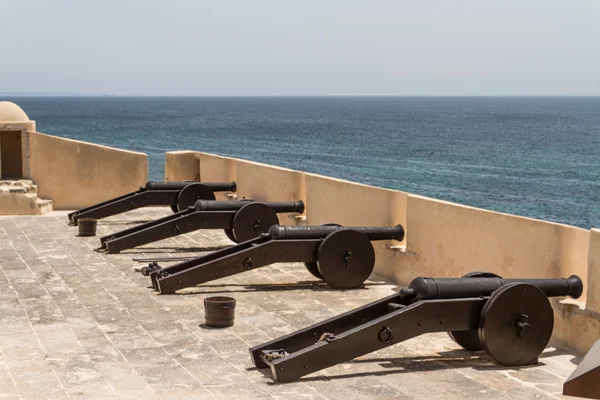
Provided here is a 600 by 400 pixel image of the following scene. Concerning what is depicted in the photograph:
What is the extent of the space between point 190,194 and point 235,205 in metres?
1.85

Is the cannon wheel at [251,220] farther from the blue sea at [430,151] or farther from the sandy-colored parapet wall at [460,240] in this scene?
the blue sea at [430,151]

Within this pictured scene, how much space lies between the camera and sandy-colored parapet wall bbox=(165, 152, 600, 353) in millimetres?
6625

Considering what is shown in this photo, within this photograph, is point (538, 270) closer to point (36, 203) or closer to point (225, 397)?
point (225, 397)

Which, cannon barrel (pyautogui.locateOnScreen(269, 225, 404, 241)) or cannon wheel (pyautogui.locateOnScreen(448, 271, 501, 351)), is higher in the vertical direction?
cannon barrel (pyautogui.locateOnScreen(269, 225, 404, 241))

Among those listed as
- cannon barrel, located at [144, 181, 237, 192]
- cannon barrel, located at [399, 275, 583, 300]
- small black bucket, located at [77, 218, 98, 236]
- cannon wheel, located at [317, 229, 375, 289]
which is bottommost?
small black bucket, located at [77, 218, 98, 236]

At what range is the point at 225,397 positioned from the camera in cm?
540

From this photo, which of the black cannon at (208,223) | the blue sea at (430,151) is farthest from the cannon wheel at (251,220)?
the blue sea at (430,151)

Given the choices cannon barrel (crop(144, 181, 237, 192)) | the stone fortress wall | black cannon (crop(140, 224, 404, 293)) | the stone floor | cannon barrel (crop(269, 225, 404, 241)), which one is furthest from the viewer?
cannon barrel (crop(144, 181, 237, 192))

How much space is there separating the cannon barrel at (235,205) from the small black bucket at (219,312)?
11.5 ft

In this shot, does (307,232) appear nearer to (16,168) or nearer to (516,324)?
(516,324)

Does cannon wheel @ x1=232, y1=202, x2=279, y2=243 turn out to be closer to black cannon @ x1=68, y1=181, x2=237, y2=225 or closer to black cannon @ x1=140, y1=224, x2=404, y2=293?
black cannon @ x1=140, y1=224, x2=404, y2=293

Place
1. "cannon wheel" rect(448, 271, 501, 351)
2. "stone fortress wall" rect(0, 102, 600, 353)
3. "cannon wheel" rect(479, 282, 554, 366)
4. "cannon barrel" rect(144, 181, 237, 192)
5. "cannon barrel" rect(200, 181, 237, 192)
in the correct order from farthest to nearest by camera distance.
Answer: "cannon barrel" rect(200, 181, 237, 192) → "cannon barrel" rect(144, 181, 237, 192) → "stone fortress wall" rect(0, 102, 600, 353) → "cannon wheel" rect(448, 271, 501, 351) → "cannon wheel" rect(479, 282, 554, 366)

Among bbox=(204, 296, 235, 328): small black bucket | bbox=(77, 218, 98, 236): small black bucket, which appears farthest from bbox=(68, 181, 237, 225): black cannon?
bbox=(204, 296, 235, 328): small black bucket

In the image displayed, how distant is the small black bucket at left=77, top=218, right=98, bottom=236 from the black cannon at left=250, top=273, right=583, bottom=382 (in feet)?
20.3
